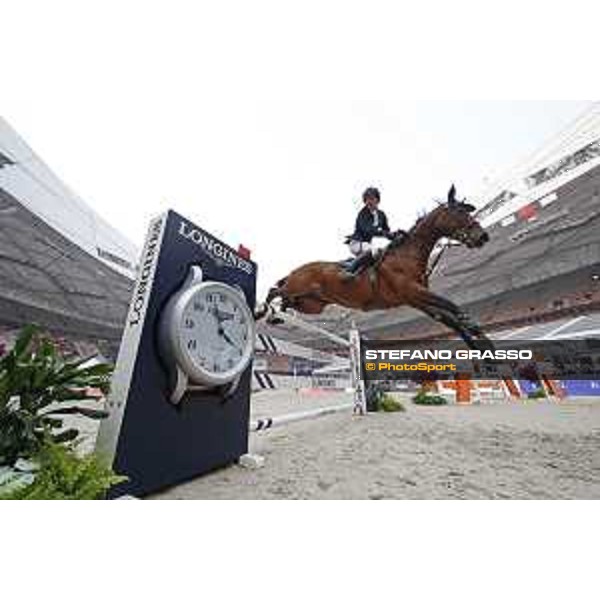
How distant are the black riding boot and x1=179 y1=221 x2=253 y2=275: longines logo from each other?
1908 millimetres

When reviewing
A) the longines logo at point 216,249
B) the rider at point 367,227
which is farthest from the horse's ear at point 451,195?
the longines logo at point 216,249

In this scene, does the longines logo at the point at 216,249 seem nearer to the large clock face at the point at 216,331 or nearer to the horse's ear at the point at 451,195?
the large clock face at the point at 216,331

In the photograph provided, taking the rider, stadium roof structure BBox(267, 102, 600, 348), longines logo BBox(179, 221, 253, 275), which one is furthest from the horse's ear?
stadium roof structure BBox(267, 102, 600, 348)

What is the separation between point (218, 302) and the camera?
4.63 feet

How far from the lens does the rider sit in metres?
3.59

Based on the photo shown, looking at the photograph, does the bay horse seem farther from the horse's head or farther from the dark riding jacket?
the dark riding jacket

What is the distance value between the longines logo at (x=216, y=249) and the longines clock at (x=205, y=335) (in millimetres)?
110

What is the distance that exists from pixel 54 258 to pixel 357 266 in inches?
179

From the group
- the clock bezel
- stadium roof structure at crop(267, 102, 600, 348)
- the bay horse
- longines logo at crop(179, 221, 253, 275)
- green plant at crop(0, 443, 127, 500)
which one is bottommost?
green plant at crop(0, 443, 127, 500)

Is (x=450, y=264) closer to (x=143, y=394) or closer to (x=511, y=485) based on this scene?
(x=511, y=485)

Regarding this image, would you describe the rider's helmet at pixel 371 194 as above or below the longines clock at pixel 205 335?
Answer: above

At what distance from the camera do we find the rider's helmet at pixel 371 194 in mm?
3664

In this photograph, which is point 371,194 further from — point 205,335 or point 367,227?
point 205,335

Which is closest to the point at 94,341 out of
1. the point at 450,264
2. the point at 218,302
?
the point at 218,302
